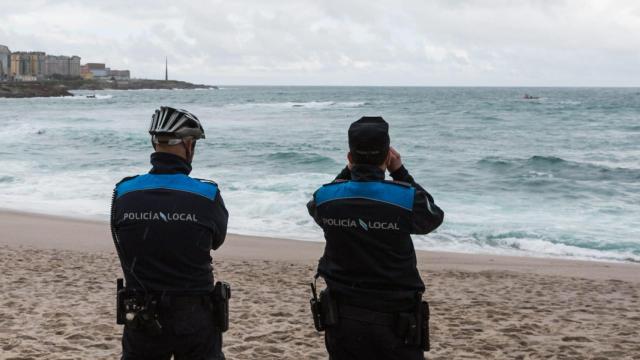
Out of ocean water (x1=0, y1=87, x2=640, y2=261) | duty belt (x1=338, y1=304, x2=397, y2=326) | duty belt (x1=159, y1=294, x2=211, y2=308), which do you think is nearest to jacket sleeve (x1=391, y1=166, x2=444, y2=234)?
duty belt (x1=338, y1=304, x2=397, y2=326)

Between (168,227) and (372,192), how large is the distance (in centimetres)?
85

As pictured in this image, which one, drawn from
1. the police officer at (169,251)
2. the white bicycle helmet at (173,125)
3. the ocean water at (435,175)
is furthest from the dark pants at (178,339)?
the ocean water at (435,175)

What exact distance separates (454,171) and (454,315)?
17782 mm

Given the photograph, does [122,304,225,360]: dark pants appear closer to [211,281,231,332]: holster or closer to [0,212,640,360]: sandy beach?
[211,281,231,332]: holster

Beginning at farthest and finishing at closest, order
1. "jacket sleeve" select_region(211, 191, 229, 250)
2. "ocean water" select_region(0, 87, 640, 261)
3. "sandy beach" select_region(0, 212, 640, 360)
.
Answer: "ocean water" select_region(0, 87, 640, 261) → "sandy beach" select_region(0, 212, 640, 360) → "jacket sleeve" select_region(211, 191, 229, 250)

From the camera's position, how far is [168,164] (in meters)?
3.06

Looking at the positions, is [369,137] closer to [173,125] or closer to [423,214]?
[423,214]

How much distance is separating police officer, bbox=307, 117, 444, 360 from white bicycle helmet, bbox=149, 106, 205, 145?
66 cm

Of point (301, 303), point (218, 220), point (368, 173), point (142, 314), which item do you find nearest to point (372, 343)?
point (368, 173)

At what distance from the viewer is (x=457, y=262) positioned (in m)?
10.6

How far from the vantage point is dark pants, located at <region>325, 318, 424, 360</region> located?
2971mm

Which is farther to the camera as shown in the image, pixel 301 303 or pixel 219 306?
pixel 301 303

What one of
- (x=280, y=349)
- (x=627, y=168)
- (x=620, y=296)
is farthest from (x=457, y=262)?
(x=627, y=168)

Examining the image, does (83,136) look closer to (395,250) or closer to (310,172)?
(310,172)
